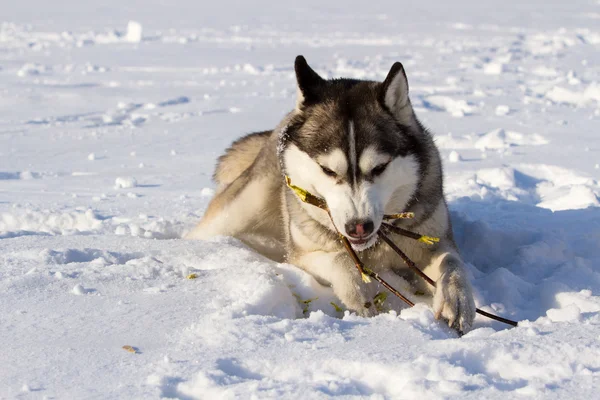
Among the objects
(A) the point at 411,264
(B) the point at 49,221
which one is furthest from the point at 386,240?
(B) the point at 49,221

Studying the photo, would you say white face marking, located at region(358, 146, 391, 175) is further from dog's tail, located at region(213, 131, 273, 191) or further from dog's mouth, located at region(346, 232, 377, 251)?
dog's tail, located at region(213, 131, 273, 191)

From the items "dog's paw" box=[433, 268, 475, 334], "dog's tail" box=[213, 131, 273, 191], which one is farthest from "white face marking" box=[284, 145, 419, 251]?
"dog's tail" box=[213, 131, 273, 191]

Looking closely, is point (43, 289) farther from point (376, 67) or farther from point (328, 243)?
point (376, 67)

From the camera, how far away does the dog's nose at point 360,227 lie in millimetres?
3066

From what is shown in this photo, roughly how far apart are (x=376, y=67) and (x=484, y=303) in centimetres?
1042

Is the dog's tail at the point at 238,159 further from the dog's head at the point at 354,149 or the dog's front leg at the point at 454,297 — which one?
the dog's front leg at the point at 454,297

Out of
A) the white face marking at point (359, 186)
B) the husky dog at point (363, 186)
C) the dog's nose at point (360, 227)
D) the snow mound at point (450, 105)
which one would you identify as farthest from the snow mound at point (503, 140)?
the dog's nose at point (360, 227)

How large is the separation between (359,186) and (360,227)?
225 millimetres

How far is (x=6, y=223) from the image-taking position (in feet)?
16.3

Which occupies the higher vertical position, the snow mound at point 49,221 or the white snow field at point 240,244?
the white snow field at point 240,244

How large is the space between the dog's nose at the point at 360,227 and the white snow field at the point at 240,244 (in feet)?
1.26

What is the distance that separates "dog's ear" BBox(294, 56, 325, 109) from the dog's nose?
0.93 meters

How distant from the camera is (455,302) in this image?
3.01 m

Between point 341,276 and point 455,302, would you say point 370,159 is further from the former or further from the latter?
point 455,302
